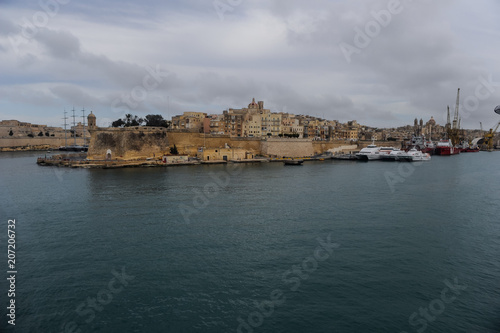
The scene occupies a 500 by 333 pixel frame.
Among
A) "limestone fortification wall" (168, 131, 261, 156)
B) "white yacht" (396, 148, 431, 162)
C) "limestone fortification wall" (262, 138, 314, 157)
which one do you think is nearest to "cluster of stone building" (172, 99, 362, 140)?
"limestone fortification wall" (168, 131, 261, 156)

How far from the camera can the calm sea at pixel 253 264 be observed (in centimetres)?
762

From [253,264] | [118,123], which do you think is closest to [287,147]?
[118,123]

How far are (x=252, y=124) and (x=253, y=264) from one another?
48.1 meters

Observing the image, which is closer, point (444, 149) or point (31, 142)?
point (444, 149)

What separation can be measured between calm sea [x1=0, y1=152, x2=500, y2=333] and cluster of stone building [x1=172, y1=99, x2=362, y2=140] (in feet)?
108

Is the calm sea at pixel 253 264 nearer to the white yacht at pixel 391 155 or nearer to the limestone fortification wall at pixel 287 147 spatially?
the limestone fortification wall at pixel 287 147

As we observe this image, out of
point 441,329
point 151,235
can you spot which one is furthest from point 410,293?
point 151,235

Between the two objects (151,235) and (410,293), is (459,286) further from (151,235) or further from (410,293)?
(151,235)

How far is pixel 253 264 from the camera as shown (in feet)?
33.7

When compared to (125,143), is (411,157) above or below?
below

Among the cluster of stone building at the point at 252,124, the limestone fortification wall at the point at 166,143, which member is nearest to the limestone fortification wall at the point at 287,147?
the limestone fortification wall at the point at 166,143

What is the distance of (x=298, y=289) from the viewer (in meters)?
8.84

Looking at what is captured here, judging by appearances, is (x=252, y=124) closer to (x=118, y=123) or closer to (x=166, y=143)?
(x=166, y=143)

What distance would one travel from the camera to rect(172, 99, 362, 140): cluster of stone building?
186ft
